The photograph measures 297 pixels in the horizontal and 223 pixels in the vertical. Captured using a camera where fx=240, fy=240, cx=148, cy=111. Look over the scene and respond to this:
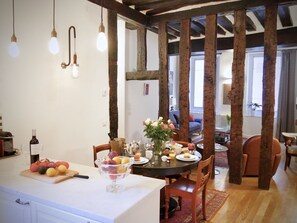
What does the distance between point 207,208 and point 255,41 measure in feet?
12.4

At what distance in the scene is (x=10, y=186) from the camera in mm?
1555

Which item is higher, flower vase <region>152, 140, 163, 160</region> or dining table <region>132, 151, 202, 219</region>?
flower vase <region>152, 140, 163, 160</region>

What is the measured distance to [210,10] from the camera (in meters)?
3.96

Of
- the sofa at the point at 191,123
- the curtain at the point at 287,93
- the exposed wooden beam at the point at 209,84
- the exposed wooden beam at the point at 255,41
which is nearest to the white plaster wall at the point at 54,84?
the exposed wooden beam at the point at 209,84

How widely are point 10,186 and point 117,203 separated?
2.47 ft

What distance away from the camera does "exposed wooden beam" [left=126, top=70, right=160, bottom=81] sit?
4643 millimetres

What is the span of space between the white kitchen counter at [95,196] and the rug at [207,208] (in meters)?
1.36

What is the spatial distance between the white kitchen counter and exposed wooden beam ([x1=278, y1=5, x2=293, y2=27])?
3989mm

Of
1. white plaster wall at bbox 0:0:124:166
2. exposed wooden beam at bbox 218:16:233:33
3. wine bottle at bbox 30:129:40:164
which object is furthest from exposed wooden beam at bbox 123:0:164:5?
wine bottle at bbox 30:129:40:164

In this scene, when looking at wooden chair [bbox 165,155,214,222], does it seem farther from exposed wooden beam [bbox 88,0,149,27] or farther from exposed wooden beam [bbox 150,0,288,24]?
exposed wooden beam [bbox 88,0,149,27]

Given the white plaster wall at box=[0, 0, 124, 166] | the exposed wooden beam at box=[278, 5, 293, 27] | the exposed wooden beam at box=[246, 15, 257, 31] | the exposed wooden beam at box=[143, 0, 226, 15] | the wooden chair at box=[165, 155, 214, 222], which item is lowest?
the wooden chair at box=[165, 155, 214, 222]

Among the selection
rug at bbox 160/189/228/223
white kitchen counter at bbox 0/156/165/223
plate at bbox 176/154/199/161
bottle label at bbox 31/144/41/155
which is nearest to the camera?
white kitchen counter at bbox 0/156/165/223

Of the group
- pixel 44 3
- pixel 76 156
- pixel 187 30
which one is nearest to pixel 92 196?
pixel 76 156

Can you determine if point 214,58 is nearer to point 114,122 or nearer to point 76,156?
point 114,122
